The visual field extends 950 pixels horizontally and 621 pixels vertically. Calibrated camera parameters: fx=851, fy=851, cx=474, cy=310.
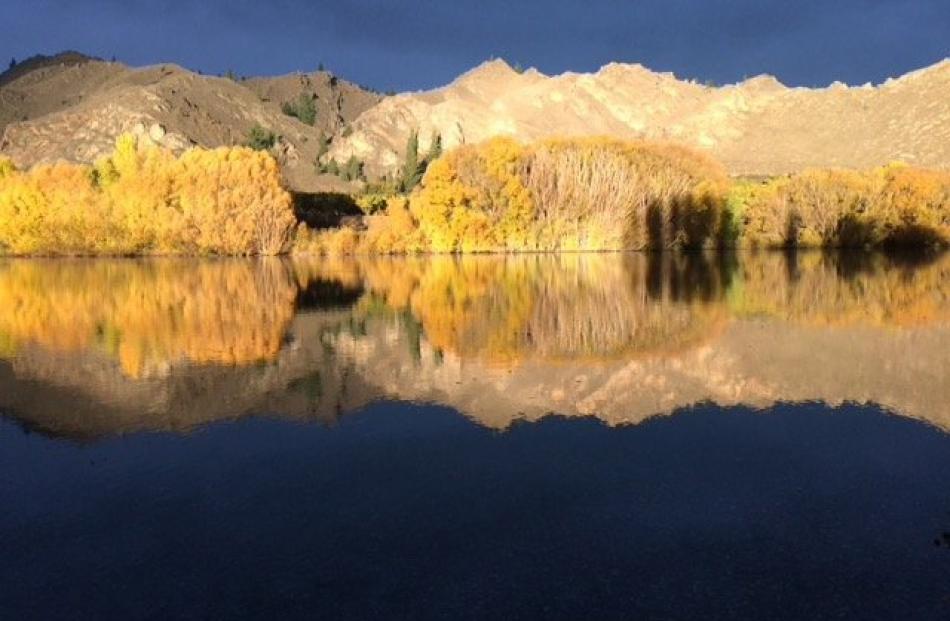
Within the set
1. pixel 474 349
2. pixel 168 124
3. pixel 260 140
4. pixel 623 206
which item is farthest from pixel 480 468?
pixel 168 124

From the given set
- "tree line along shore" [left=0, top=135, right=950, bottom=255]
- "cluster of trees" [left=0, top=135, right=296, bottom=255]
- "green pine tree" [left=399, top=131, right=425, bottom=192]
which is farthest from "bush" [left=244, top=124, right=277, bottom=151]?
"tree line along shore" [left=0, top=135, right=950, bottom=255]

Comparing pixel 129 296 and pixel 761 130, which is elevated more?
pixel 761 130

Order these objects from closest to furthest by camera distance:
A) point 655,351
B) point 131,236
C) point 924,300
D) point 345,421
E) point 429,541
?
1. point 429,541
2. point 345,421
3. point 655,351
4. point 924,300
5. point 131,236

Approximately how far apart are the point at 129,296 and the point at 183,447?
1020 inches

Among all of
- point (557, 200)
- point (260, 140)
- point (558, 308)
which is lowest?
point (558, 308)

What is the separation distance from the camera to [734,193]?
264 ft

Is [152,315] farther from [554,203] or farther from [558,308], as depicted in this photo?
[554,203]

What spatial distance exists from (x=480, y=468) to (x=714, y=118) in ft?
590

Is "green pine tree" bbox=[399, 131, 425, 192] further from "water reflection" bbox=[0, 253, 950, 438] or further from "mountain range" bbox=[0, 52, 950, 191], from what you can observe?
"water reflection" bbox=[0, 253, 950, 438]

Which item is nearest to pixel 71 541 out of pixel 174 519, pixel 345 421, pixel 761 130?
pixel 174 519

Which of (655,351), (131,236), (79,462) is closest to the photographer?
(79,462)

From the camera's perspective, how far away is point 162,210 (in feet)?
253

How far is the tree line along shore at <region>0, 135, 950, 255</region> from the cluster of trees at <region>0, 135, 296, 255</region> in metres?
0.13

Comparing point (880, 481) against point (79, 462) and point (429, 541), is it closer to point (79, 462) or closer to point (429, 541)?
point (429, 541)
